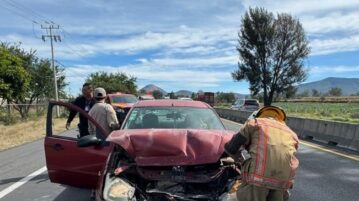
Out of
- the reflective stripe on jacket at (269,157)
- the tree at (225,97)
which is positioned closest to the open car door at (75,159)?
the reflective stripe on jacket at (269,157)

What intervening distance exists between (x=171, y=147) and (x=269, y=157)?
1.24m

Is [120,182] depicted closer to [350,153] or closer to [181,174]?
[181,174]

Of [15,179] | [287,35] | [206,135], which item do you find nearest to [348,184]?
[206,135]

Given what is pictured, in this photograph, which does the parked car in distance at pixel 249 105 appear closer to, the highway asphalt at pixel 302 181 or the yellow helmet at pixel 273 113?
the highway asphalt at pixel 302 181

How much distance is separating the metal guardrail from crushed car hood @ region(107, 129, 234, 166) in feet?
32.0

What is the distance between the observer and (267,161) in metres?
4.43

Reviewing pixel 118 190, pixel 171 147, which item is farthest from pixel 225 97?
pixel 118 190

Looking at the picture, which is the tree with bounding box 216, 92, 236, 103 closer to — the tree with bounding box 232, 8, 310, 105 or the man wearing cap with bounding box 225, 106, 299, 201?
the tree with bounding box 232, 8, 310, 105

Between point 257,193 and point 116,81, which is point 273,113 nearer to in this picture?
point 257,193

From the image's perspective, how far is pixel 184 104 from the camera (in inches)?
300

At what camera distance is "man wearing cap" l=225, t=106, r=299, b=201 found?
4426 mm

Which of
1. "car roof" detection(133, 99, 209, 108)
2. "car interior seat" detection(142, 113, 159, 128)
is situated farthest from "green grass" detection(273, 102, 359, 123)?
"car interior seat" detection(142, 113, 159, 128)

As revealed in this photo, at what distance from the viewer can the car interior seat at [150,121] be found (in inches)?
274

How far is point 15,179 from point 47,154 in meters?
3.02
